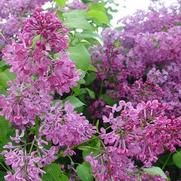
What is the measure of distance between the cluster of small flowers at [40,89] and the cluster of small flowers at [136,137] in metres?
0.06

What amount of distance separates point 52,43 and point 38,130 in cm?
19

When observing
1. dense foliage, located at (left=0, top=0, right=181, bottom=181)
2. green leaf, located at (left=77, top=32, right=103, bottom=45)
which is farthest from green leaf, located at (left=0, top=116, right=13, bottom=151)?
green leaf, located at (left=77, top=32, right=103, bottom=45)

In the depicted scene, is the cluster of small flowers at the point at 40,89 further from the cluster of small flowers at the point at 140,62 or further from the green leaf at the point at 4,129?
the cluster of small flowers at the point at 140,62

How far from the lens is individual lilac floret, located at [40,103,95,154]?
0.96 meters

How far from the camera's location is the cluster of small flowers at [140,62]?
154cm

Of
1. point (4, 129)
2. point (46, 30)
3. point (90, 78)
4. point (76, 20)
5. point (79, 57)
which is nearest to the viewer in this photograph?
point (46, 30)

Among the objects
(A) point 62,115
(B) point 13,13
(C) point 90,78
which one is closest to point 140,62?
(C) point 90,78

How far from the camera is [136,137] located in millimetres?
939

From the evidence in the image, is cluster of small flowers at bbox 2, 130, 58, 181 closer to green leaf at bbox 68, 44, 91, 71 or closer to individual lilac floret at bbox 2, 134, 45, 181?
individual lilac floret at bbox 2, 134, 45, 181

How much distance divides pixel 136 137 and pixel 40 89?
196mm

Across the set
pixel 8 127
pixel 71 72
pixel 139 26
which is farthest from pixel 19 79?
pixel 139 26

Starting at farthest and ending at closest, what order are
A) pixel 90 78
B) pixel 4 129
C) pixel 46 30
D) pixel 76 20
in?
pixel 90 78 < pixel 76 20 < pixel 4 129 < pixel 46 30

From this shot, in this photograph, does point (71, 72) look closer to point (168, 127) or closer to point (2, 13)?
point (168, 127)

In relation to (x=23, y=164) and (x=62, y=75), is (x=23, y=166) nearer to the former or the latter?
(x=23, y=164)
